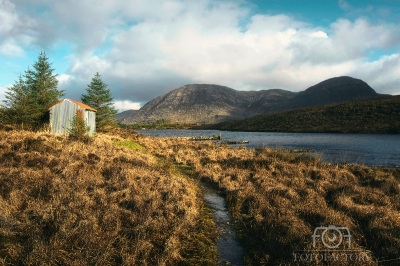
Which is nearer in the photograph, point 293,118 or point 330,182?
point 330,182

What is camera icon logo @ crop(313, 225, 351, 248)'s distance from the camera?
4125 millimetres

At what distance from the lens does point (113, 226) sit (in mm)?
4477

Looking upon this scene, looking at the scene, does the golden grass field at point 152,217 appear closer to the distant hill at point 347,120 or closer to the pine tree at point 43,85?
the pine tree at point 43,85

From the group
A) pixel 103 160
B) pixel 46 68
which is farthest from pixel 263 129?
pixel 103 160

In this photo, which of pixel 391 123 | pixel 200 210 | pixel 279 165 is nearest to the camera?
pixel 200 210

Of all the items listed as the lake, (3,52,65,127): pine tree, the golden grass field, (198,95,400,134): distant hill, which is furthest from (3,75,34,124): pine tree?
(198,95,400,134): distant hill

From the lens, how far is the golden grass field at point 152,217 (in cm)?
370

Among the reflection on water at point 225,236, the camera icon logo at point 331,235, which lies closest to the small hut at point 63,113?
the reflection on water at point 225,236

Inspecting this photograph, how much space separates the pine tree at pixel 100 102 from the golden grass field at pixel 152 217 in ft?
55.2

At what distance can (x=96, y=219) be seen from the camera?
4.57 metres

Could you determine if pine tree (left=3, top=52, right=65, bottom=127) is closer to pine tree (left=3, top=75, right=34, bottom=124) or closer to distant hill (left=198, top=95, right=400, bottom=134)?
pine tree (left=3, top=75, right=34, bottom=124)

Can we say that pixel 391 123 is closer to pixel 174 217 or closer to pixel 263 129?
pixel 263 129

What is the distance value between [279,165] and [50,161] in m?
11.4

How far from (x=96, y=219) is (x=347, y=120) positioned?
309 feet
